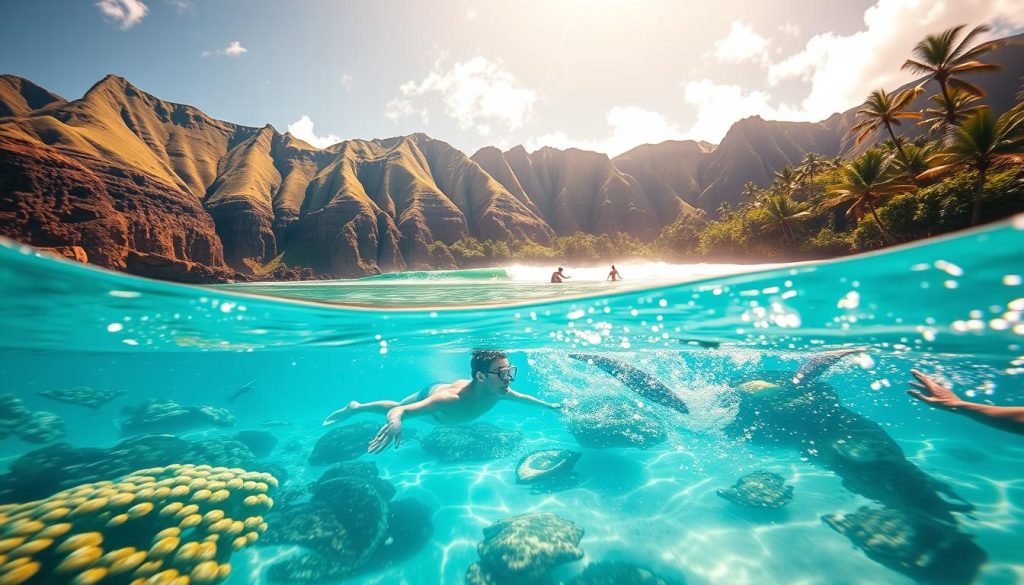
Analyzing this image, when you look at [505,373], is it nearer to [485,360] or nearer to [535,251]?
[485,360]

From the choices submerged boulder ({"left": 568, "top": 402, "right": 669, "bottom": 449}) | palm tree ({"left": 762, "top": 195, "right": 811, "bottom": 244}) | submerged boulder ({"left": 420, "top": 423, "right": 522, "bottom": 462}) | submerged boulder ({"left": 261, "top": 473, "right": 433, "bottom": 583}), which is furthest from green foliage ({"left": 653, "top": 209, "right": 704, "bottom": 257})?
submerged boulder ({"left": 261, "top": 473, "right": 433, "bottom": 583})

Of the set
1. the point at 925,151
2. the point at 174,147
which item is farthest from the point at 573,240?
the point at 174,147

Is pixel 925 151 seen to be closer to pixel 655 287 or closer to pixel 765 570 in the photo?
pixel 655 287

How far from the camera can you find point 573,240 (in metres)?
82.5

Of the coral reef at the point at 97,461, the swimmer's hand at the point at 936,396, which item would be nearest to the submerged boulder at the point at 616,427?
the swimmer's hand at the point at 936,396

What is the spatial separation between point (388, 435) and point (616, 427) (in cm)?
643

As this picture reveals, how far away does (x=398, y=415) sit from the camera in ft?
19.2

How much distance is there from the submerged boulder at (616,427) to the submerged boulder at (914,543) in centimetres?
384

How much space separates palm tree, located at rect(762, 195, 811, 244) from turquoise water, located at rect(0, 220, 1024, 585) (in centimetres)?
2654

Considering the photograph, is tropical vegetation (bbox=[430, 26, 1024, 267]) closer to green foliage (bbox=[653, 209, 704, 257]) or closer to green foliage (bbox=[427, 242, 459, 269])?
green foliage (bbox=[653, 209, 704, 257])

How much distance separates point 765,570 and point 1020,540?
3.97m

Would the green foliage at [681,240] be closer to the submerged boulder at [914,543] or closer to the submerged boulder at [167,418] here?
the submerged boulder at [914,543]

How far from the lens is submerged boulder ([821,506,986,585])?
15.6 feet

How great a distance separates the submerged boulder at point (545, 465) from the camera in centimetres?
792
